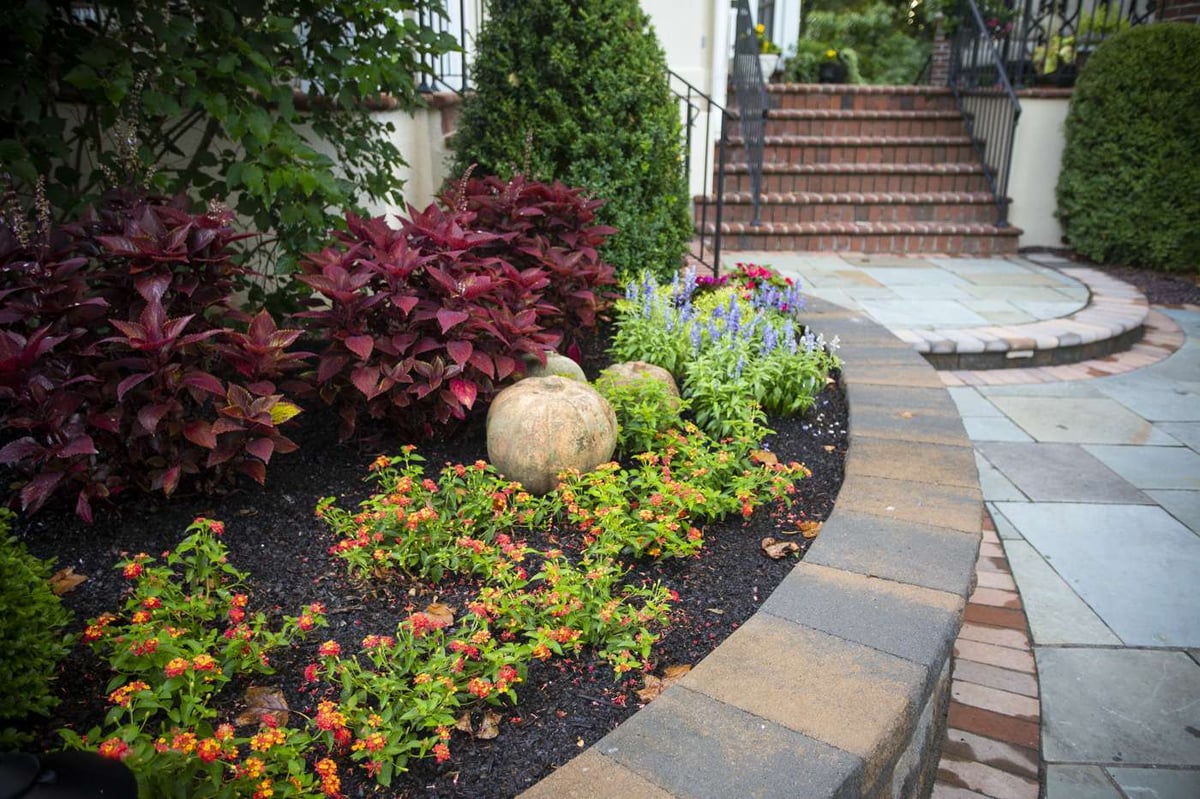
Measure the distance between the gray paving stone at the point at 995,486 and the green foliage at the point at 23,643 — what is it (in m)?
3.06

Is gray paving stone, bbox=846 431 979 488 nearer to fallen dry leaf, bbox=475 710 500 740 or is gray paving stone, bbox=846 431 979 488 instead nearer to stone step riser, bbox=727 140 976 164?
fallen dry leaf, bbox=475 710 500 740

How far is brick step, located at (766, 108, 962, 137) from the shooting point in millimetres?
8148

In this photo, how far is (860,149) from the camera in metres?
7.93

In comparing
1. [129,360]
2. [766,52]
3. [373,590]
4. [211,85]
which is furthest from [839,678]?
[766,52]

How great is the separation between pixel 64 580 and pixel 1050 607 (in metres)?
2.80

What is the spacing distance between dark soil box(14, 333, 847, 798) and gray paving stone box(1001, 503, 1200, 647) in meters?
0.89

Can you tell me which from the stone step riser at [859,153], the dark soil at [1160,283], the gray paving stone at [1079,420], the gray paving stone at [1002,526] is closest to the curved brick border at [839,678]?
the gray paving stone at [1002,526]

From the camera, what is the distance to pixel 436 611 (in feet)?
6.27

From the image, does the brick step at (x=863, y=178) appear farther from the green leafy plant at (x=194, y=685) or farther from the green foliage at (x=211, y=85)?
the green leafy plant at (x=194, y=685)

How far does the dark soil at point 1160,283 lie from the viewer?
636cm

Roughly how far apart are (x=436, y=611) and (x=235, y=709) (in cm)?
46

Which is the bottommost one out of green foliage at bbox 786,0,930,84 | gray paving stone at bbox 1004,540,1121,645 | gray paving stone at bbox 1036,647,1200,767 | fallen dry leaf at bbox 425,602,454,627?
gray paving stone at bbox 1036,647,1200,767

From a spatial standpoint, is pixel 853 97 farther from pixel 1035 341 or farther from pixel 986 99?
pixel 1035 341

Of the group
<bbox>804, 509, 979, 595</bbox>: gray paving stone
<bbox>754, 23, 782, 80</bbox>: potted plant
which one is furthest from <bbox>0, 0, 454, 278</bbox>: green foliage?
<bbox>754, 23, 782, 80</bbox>: potted plant
